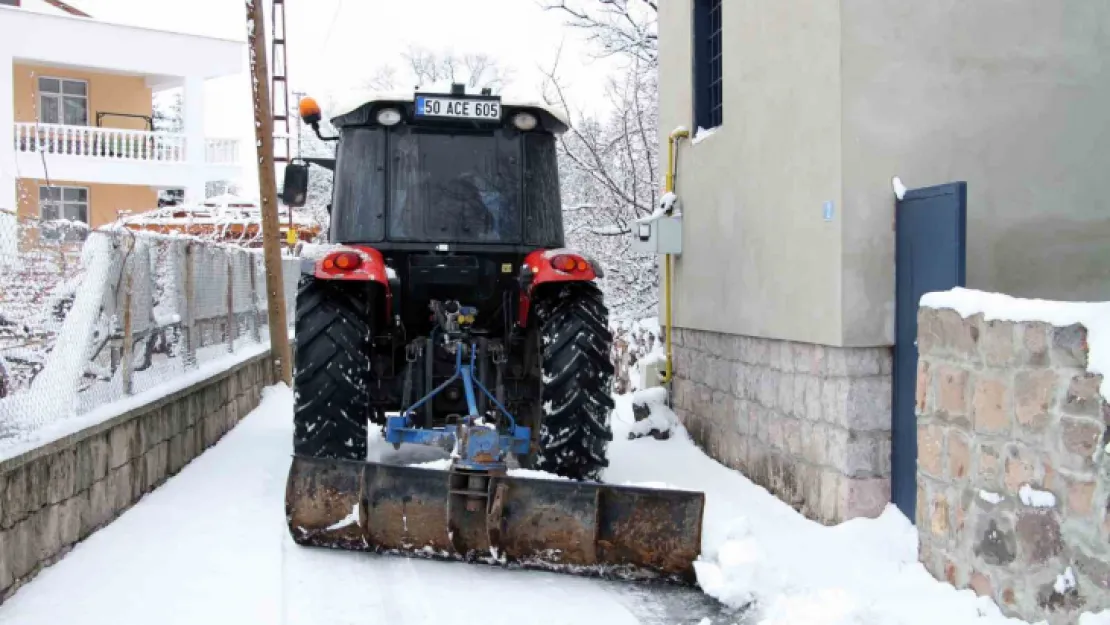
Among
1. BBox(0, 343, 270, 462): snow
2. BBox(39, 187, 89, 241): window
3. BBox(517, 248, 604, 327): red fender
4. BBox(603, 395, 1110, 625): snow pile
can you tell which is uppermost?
BBox(39, 187, 89, 241): window

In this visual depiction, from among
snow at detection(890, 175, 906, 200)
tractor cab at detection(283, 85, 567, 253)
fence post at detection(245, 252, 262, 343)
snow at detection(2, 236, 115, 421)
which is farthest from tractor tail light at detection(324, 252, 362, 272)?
fence post at detection(245, 252, 262, 343)

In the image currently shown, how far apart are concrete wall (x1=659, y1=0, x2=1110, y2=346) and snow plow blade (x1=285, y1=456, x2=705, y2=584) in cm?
158

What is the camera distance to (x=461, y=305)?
756 cm

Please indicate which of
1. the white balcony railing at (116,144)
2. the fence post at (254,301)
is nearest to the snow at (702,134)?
the fence post at (254,301)

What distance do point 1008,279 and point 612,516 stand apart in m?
2.65

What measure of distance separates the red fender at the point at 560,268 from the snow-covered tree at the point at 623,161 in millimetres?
9753

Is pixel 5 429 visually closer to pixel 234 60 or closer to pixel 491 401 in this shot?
pixel 491 401

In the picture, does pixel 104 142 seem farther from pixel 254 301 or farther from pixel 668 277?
pixel 668 277

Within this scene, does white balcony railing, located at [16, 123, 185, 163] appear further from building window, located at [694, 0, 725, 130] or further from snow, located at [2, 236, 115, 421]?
snow, located at [2, 236, 115, 421]

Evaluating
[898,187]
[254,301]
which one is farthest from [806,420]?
[254,301]

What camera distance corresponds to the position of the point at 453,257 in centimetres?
747

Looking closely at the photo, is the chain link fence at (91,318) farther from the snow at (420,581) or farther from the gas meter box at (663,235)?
the gas meter box at (663,235)

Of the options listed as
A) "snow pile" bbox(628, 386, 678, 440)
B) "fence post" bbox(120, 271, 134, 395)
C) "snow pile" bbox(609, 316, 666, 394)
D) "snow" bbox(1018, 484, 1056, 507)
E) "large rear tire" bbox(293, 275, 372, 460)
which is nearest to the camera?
"snow" bbox(1018, 484, 1056, 507)

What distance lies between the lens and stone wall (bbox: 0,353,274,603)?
4.80m
